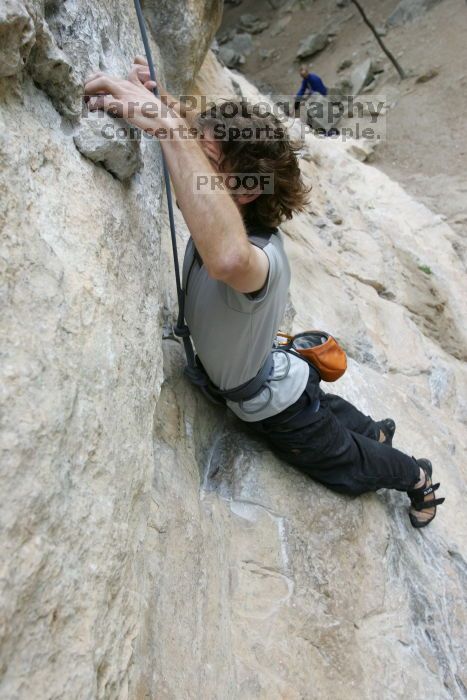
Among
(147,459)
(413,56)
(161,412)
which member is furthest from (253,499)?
(413,56)

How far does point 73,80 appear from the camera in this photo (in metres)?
1.56

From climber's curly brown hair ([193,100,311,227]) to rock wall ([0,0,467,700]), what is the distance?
0.28 meters

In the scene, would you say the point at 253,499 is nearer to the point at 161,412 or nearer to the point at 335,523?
the point at 335,523

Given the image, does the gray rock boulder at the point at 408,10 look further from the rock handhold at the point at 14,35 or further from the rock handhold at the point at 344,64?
the rock handhold at the point at 14,35

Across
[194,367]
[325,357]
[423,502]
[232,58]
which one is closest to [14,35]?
[194,367]

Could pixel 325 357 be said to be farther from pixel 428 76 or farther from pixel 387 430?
pixel 428 76

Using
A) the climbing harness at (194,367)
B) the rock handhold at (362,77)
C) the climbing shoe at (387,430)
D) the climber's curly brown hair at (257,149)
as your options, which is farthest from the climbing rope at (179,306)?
the rock handhold at (362,77)

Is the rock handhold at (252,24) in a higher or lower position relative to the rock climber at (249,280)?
lower

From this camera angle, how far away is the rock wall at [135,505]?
110 cm

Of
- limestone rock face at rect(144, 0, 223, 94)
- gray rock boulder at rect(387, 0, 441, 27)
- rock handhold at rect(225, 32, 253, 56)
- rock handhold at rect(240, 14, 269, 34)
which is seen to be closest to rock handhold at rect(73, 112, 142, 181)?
limestone rock face at rect(144, 0, 223, 94)

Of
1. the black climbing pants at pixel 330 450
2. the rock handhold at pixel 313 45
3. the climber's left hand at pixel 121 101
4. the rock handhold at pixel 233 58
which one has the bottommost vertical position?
the rock handhold at pixel 233 58

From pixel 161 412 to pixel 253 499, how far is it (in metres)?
0.53

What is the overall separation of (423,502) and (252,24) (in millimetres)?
20917

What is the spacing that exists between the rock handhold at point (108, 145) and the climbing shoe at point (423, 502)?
6.23ft
